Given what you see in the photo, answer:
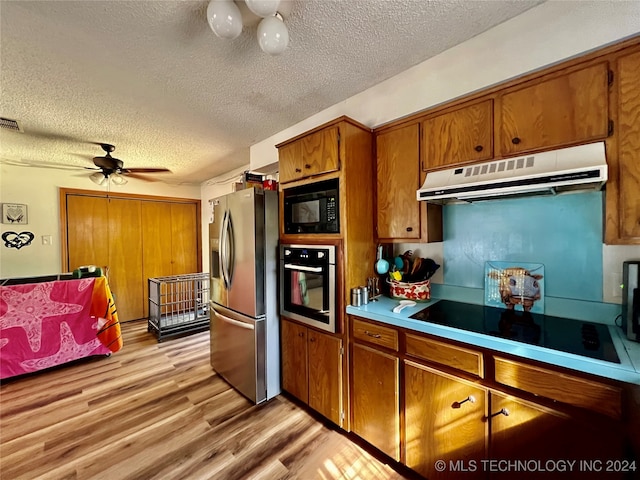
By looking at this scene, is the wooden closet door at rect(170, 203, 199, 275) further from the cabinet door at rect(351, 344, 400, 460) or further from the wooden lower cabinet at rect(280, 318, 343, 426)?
the cabinet door at rect(351, 344, 400, 460)

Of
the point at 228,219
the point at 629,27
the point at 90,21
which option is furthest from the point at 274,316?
the point at 629,27

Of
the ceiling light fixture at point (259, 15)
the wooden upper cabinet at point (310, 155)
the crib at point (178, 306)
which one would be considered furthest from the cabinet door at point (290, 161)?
the crib at point (178, 306)

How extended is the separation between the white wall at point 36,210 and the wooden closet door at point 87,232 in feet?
0.45

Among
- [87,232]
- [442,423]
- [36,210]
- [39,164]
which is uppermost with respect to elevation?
[39,164]

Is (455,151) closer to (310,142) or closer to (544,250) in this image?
(544,250)

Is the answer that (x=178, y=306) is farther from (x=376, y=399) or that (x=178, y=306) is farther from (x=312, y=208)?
(x=376, y=399)

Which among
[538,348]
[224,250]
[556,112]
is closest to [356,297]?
[538,348]

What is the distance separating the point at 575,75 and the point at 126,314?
5886 mm

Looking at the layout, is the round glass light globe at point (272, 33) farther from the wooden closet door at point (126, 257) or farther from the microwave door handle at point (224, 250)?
the wooden closet door at point (126, 257)

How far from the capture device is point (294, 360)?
2131mm

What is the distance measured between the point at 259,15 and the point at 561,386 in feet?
6.49

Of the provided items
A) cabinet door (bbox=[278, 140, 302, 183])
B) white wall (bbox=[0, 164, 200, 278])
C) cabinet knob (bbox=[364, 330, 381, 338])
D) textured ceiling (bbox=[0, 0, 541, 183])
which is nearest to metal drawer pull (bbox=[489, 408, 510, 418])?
cabinet knob (bbox=[364, 330, 381, 338])

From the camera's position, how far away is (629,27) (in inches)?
43.1

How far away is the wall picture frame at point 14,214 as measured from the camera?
3.45m
